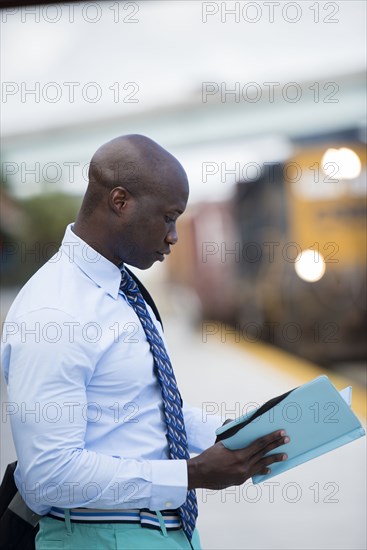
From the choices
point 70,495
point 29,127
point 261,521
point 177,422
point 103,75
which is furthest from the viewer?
point 29,127

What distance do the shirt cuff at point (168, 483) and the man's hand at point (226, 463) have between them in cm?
2

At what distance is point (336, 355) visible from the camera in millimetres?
9375

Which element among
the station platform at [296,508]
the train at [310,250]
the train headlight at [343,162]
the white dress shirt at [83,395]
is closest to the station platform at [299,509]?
the station platform at [296,508]

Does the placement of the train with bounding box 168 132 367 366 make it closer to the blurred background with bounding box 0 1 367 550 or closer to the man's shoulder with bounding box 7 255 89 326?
the blurred background with bounding box 0 1 367 550

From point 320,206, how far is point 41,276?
26.0 feet

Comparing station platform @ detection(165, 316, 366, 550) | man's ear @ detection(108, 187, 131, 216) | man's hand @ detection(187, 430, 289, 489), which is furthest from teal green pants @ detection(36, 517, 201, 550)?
station platform @ detection(165, 316, 366, 550)

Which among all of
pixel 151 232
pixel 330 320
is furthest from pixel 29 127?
pixel 151 232

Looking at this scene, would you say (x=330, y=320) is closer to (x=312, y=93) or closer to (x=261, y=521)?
(x=312, y=93)

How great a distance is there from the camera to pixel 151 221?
139 cm

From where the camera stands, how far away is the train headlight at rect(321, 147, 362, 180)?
914cm

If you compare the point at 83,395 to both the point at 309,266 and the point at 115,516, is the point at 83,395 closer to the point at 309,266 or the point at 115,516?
the point at 115,516

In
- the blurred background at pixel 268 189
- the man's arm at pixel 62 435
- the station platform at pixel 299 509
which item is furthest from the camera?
the blurred background at pixel 268 189

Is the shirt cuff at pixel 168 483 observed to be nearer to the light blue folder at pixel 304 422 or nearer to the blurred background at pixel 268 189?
the light blue folder at pixel 304 422

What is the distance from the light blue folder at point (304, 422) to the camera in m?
1.29
